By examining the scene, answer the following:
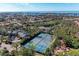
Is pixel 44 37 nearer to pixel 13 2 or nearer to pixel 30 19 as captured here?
pixel 30 19

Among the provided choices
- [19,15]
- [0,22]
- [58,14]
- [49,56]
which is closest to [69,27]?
[58,14]

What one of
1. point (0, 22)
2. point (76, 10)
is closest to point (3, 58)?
point (0, 22)

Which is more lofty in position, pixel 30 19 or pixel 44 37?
pixel 30 19

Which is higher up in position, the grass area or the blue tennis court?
the blue tennis court

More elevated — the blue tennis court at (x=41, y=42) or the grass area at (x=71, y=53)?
the blue tennis court at (x=41, y=42)

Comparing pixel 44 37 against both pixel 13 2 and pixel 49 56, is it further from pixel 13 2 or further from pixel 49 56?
pixel 13 2

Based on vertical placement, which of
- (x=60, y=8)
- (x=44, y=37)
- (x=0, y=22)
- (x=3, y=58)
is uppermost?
(x=60, y=8)
